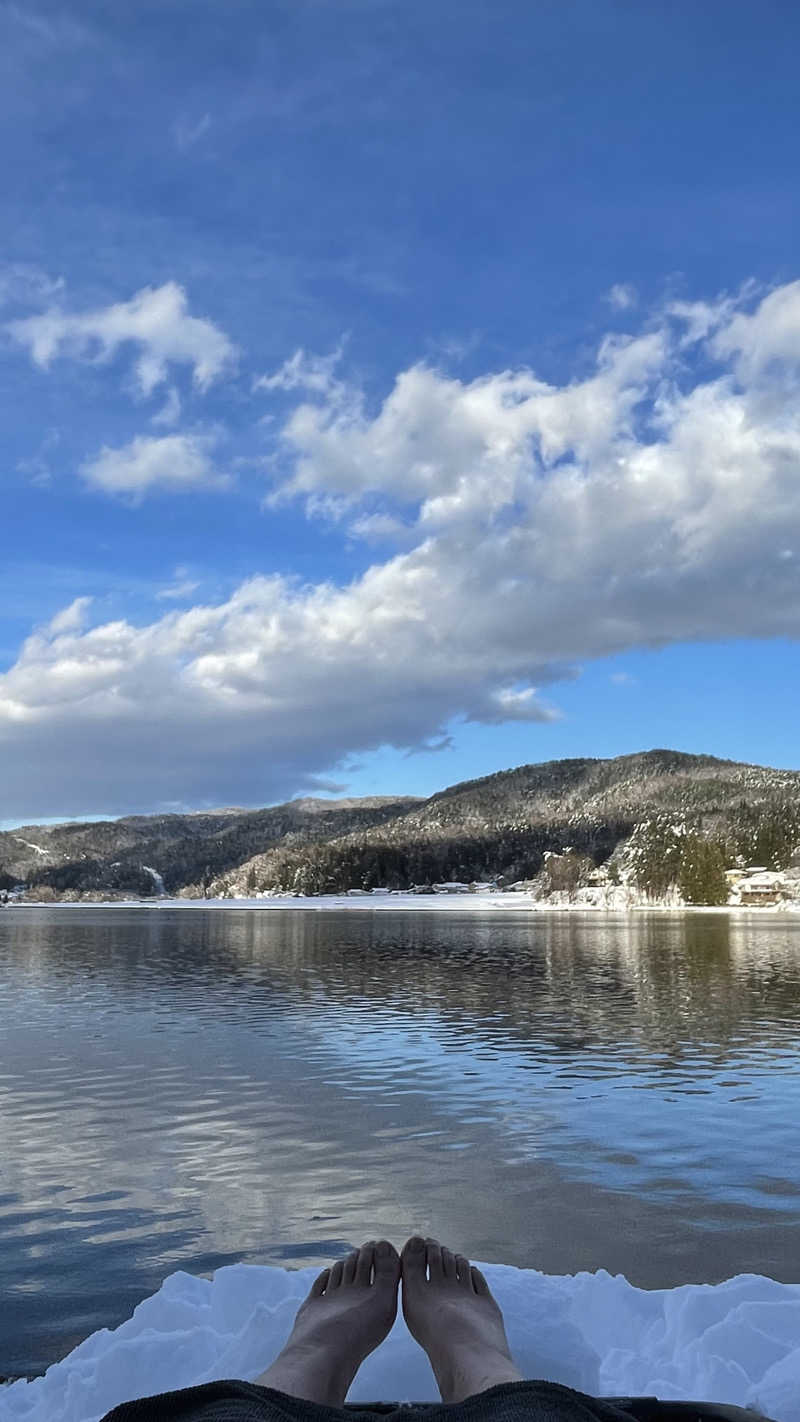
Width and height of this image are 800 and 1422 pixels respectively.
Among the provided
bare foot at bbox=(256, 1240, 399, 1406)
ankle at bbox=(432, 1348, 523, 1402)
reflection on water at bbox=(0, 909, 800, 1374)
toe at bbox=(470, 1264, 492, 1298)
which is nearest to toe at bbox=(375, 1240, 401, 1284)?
bare foot at bbox=(256, 1240, 399, 1406)

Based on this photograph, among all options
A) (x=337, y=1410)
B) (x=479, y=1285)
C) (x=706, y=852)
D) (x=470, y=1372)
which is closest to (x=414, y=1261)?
(x=479, y=1285)

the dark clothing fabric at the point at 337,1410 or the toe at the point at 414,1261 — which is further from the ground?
the dark clothing fabric at the point at 337,1410

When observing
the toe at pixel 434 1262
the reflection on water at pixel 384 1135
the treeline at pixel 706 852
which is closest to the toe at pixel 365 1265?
the toe at pixel 434 1262

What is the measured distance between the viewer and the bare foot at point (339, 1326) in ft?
14.5

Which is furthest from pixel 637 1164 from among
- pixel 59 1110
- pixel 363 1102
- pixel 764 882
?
pixel 764 882

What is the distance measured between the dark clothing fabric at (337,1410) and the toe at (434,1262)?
1947mm

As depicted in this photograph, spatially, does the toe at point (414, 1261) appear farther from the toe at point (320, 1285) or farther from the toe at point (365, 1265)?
the toe at point (320, 1285)

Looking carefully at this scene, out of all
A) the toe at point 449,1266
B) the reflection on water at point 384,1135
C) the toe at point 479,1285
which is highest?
the toe at point 449,1266

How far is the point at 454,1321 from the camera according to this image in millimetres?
5078

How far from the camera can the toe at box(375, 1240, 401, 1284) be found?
561 cm

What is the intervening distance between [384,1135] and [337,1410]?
870cm

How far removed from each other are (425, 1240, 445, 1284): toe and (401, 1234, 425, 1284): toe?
35 millimetres

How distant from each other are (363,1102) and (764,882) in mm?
124970

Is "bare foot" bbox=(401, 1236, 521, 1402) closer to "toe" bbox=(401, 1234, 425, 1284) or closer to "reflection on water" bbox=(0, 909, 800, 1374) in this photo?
"toe" bbox=(401, 1234, 425, 1284)
